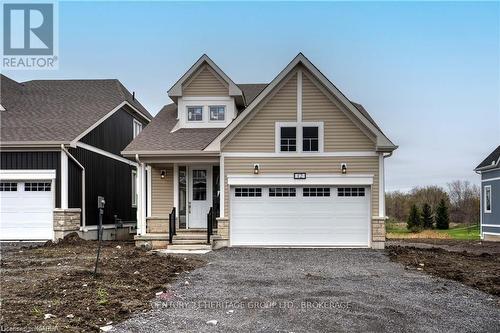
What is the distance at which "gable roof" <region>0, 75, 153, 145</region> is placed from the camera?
53.3 feet

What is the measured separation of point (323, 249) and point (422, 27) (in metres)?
8.02

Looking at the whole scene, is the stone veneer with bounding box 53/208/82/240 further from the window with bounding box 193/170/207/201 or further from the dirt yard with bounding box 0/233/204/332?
the window with bounding box 193/170/207/201

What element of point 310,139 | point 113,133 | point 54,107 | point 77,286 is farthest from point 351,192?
point 54,107

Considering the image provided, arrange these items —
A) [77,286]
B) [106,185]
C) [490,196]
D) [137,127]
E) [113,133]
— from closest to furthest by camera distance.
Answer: [77,286] → [106,185] → [113,133] → [490,196] → [137,127]

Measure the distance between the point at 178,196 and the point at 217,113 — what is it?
354 cm

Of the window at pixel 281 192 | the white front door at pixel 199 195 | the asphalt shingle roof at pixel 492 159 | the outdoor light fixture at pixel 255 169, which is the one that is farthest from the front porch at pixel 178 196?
the asphalt shingle roof at pixel 492 159

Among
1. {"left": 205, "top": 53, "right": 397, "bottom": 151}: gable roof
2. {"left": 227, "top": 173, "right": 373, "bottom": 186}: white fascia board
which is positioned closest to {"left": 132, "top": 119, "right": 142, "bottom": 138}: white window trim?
{"left": 205, "top": 53, "right": 397, "bottom": 151}: gable roof

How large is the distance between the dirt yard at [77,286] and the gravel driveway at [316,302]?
42 centimetres

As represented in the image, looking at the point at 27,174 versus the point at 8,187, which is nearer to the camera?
the point at 27,174

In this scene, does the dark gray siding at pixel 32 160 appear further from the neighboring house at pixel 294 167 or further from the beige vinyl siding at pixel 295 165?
the beige vinyl siding at pixel 295 165

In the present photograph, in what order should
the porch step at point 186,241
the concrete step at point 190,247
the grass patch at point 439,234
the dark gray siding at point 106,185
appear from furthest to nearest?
the grass patch at point 439,234
the dark gray siding at point 106,185
the porch step at point 186,241
the concrete step at point 190,247

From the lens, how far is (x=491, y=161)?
74.0 ft

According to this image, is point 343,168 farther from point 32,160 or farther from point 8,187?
point 8,187

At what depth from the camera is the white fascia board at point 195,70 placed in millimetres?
16453
